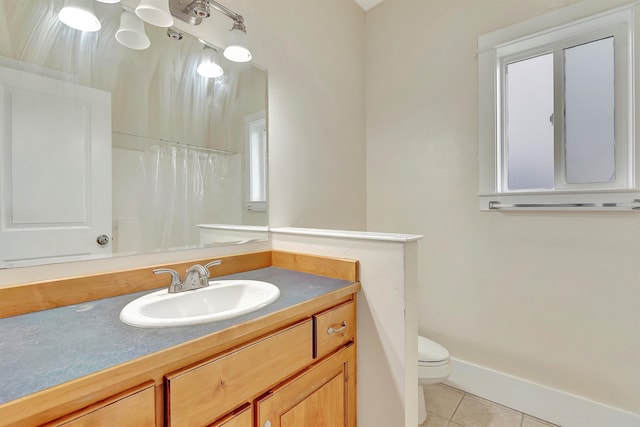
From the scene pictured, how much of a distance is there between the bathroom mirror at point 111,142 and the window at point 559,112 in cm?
147

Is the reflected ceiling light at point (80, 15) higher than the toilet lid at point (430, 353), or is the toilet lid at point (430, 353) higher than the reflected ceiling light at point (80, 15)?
the reflected ceiling light at point (80, 15)

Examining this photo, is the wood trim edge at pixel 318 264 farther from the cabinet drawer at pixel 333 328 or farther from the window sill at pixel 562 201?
the window sill at pixel 562 201

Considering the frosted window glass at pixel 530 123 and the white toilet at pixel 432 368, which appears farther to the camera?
the frosted window glass at pixel 530 123

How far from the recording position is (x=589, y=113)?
1.53 metres

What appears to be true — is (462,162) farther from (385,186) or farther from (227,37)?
(227,37)

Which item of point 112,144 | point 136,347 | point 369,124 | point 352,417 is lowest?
point 352,417

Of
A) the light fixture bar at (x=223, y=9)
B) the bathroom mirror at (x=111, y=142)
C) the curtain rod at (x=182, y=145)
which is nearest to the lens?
the bathroom mirror at (x=111, y=142)

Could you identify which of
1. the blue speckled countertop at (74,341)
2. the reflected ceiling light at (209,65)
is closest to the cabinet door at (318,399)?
the blue speckled countertop at (74,341)

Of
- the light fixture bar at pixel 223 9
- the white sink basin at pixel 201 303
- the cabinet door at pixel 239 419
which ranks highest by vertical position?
the light fixture bar at pixel 223 9

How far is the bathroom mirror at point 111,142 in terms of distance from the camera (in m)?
0.88

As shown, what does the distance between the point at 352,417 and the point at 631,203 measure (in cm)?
161

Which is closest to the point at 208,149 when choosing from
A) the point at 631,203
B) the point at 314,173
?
the point at 314,173

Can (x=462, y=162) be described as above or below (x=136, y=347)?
above

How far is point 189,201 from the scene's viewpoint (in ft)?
4.22
